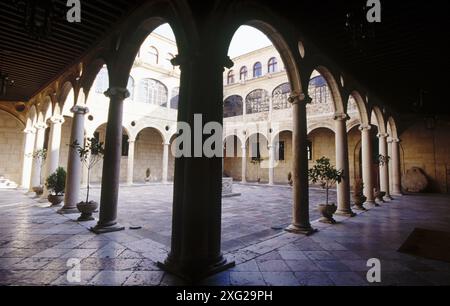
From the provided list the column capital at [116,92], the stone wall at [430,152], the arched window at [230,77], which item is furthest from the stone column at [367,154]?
the arched window at [230,77]

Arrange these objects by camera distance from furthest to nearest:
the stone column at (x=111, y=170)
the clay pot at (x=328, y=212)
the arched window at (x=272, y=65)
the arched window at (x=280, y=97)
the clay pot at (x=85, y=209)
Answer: the arched window at (x=272, y=65) → the arched window at (x=280, y=97) → the clay pot at (x=328, y=212) → the clay pot at (x=85, y=209) → the stone column at (x=111, y=170)

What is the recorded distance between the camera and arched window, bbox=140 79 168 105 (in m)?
18.5

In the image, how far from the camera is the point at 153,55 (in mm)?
19875

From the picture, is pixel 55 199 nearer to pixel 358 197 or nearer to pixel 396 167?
pixel 358 197

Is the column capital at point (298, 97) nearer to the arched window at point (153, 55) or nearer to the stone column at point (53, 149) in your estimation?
the stone column at point (53, 149)

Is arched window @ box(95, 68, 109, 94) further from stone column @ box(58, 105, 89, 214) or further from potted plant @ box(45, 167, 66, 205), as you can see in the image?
stone column @ box(58, 105, 89, 214)

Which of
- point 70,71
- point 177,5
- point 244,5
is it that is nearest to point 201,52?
point 177,5

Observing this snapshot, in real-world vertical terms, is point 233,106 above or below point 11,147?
above

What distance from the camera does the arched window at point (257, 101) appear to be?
20712 millimetres

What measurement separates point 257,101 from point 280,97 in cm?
223

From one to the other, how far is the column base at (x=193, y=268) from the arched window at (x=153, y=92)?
17163mm

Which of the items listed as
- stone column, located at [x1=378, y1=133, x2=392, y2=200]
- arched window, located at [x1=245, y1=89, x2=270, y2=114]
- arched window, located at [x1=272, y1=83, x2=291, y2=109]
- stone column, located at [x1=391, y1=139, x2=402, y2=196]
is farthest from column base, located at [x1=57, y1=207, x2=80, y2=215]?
arched window, located at [x1=245, y1=89, x2=270, y2=114]

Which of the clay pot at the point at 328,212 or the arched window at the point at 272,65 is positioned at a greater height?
the arched window at the point at 272,65

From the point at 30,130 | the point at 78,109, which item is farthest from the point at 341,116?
the point at 30,130
